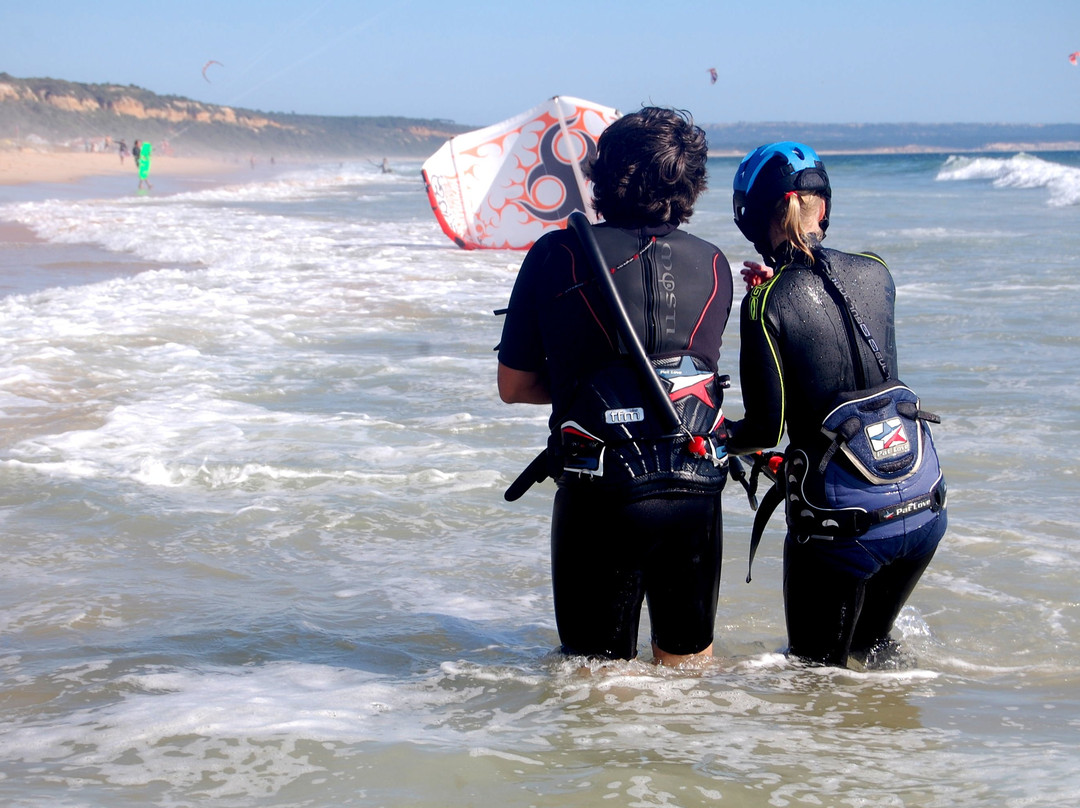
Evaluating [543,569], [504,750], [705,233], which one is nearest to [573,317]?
[504,750]

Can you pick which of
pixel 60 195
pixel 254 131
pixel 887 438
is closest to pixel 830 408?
pixel 887 438

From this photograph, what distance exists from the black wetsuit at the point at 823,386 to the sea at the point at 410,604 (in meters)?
0.37

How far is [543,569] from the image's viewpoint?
4.57 meters

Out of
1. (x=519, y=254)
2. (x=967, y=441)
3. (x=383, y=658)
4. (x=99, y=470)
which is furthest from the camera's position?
(x=519, y=254)

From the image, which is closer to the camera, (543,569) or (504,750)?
(504,750)

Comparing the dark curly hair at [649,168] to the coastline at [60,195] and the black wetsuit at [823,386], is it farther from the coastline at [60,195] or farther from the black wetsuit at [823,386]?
the coastline at [60,195]

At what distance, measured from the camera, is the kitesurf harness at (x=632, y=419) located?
2.59 metres

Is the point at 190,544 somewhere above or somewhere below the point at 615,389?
below

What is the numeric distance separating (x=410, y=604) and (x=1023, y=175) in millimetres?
44814

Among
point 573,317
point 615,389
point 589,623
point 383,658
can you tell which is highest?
point 573,317

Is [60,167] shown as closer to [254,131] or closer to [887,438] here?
[887,438]

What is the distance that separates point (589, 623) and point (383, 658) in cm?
109

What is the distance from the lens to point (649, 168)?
262 centimetres

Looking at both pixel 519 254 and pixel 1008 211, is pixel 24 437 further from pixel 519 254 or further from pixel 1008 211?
pixel 1008 211
